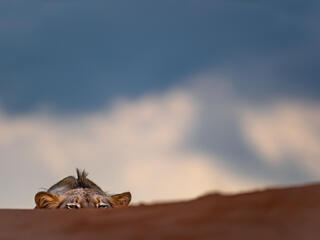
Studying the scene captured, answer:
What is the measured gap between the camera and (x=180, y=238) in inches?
148

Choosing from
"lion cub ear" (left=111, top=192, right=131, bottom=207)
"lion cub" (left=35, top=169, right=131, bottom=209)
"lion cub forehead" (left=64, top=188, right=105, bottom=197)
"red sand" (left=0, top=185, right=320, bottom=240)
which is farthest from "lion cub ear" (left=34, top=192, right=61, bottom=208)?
"red sand" (left=0, top=185, right=320, bottom=240)

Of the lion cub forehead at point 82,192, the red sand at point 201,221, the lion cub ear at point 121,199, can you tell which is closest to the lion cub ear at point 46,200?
the lion cub forehead at point 82,192

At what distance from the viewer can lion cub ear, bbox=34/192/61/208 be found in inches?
334

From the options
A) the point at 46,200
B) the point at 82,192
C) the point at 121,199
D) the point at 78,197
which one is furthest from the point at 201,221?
the point at 121,199

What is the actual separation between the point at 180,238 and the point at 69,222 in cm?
116

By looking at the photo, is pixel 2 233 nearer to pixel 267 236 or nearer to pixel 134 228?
pixel 134 228

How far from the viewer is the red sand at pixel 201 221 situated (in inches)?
148

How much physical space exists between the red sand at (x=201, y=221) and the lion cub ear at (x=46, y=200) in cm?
360

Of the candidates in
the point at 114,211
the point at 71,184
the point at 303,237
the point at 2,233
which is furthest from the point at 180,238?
the point at 71,184

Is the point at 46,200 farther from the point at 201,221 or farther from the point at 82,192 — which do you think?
the point at 201,221

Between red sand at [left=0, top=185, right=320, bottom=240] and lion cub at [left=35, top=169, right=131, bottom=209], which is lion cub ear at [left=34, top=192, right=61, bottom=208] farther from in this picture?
red sand at [left=0, top=185, right=320, bottom=240]

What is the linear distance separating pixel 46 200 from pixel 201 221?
5.04m

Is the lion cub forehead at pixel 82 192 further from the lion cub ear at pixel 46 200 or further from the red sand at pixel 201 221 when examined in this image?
the red sand at pixel 201 221

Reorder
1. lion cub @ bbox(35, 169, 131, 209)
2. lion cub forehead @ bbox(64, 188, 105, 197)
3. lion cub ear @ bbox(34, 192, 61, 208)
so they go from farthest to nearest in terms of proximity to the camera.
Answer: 1. lion cub forehead @ bbox(64, 188, 105, 197)
2. lion cub @ bbox(35, 169, 131, 209)
3. lion cub ear @ bbox(34, 192, 61, 208)
